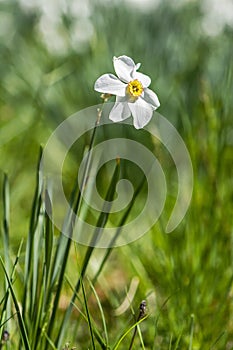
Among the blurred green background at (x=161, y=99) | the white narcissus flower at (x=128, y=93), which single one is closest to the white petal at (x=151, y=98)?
the white narcissus flower at (x=128, y=93)

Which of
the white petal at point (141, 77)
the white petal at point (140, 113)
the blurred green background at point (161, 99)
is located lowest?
the white petal at point (140, 113)

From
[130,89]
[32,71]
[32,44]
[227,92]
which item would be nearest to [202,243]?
[227,92]

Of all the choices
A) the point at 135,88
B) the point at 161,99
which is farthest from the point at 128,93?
the point at 161,99

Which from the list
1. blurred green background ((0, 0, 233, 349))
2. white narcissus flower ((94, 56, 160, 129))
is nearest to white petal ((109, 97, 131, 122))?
white narcissus flower ((94, 56, 160, 129))

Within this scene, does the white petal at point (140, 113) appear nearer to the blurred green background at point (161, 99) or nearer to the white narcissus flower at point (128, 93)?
the white narcissus flower at point (128, 93)

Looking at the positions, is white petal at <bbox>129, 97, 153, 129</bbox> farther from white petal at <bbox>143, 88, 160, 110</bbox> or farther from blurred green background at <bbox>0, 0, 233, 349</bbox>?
blurred green background at <bbox>0, 0, 233, 349</bbox>

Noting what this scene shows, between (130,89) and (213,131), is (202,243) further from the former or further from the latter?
(130,89)

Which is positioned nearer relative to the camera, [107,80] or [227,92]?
[107,80]
